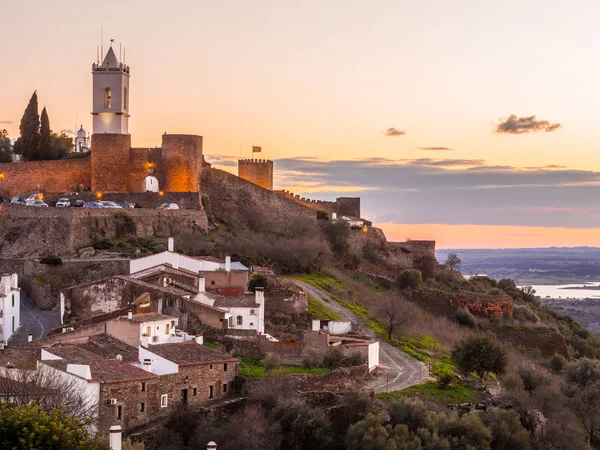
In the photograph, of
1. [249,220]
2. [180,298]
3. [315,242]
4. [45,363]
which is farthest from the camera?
[249,220]

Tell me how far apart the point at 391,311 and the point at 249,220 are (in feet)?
51.9

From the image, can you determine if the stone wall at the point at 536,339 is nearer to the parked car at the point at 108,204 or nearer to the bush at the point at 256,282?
the bush at the point at 256,282

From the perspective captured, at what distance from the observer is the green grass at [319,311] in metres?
43.2

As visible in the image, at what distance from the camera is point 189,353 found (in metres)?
33.1

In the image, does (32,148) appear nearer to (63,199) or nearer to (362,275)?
(63,199)

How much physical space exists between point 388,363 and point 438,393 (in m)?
3.51

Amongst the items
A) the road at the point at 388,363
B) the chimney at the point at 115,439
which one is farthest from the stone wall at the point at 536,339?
the chimney at the point at 115,439

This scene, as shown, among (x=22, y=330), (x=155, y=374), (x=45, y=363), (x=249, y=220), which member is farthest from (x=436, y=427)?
(x=249, y=220)

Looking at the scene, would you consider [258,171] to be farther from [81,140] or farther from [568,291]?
[568,291]

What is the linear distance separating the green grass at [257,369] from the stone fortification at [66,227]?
15.1 metres

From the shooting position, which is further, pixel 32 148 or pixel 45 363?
pixel 32 148

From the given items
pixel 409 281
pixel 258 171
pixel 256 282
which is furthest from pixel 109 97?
pixel 256 282

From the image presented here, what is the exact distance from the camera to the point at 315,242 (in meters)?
58.2

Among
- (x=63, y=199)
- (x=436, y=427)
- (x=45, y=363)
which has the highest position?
(x=63, y=199)
